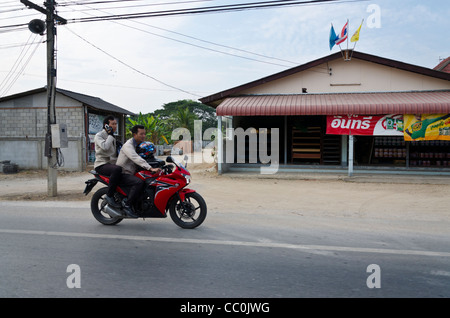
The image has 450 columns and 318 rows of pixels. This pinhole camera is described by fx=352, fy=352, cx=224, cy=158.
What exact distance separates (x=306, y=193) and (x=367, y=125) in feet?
16.4

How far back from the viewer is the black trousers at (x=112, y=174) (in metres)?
5.77

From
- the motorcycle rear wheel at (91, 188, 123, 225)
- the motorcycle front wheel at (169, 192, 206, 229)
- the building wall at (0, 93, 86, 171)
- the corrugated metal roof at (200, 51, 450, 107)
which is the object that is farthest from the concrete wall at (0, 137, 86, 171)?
the motorcycle front wheel at (169, 192, 206, 229)

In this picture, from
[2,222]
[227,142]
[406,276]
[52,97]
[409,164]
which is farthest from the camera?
[227,142]

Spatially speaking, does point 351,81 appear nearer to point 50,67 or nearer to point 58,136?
point 50,67

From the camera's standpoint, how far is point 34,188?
1148cm

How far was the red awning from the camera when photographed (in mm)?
12945

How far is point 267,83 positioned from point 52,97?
9237 millimetres

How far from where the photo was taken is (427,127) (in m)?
13.3

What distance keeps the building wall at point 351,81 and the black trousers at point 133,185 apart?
10898 millimetres

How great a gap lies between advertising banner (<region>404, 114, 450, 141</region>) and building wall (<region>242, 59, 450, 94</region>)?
2050mm

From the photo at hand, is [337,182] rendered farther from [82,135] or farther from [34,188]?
[82,135]

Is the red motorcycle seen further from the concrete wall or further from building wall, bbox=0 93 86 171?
building wall, bbox=0 93 86 171

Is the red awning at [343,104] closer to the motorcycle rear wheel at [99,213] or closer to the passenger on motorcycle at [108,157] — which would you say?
the passenger on motorcycle at [108,157]
